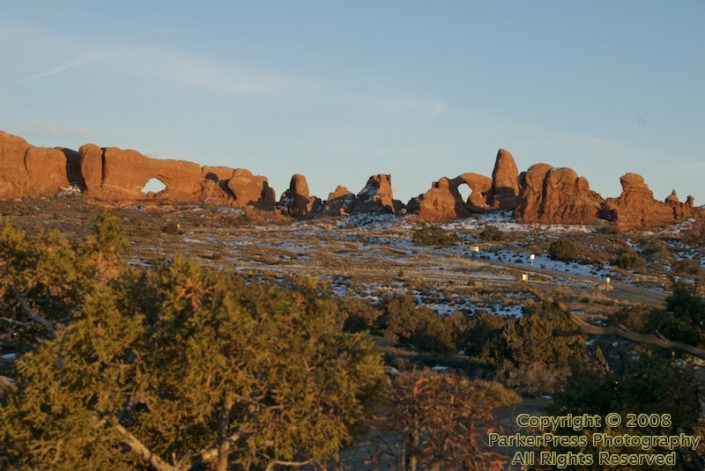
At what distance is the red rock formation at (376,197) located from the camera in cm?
8219

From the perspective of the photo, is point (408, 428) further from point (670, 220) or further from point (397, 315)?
point (670, 220)

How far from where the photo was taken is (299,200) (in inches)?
3504

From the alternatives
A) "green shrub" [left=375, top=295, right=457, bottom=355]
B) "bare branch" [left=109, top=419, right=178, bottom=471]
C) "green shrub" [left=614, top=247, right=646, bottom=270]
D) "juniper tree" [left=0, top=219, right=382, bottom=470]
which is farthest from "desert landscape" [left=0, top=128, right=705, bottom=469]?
"bare branch" [left=109, top=419, right=178, bottom=471]

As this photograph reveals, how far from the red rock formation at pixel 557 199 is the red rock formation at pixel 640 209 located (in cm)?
202

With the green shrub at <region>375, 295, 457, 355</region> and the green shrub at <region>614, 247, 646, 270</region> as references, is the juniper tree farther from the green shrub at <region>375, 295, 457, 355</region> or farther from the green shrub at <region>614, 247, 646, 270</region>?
the green shrub at <region>614, 247, 646, 270</region>

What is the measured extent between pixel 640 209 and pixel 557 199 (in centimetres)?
787

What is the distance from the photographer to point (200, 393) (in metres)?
5.86

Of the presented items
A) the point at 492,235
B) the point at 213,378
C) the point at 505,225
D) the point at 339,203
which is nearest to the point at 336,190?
the point at 339,203

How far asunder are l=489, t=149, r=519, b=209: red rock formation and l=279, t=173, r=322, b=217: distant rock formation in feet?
73.8

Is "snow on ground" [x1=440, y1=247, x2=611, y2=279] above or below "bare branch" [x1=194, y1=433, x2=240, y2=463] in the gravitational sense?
below

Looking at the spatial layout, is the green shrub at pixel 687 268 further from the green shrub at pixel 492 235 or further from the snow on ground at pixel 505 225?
the snow on ground at pixel 505 225

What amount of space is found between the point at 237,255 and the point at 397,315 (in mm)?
22637

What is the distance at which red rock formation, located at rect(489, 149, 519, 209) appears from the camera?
260 ft

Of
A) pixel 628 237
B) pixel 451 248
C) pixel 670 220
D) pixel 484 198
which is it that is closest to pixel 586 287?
pixel 451 248
